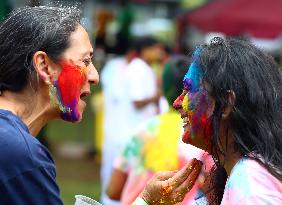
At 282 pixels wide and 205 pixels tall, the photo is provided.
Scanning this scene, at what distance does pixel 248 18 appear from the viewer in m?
9.28

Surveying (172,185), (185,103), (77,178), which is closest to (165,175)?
(172,185)

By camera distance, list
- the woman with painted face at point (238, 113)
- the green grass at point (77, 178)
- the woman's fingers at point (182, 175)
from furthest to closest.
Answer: the green grass at point (77, 178)
the woman's fingers at point (182, 175)
the woman with painted face at point (238, 113)

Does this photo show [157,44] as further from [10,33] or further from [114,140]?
[10,33]

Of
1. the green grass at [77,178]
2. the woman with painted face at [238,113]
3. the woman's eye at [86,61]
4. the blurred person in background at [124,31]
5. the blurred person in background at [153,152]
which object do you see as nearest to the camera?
the woman with painted face at [238,113]

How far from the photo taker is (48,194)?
8.77 feet

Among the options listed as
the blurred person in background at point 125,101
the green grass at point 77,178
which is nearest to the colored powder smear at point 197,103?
the blurred person in background at point 125,101

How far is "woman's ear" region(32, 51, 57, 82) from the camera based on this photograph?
2.95 metres

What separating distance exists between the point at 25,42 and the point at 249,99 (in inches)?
33.6

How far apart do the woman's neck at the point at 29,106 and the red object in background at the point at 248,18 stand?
6431 mm

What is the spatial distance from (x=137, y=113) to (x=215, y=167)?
5052mm

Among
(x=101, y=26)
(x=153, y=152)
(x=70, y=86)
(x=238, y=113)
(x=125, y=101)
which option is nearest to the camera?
(x=238, y=113)

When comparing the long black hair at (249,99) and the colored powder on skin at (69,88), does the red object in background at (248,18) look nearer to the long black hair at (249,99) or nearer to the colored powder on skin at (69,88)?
the colored powder on skin at (69,88)

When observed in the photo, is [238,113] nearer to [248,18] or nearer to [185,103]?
[185,103]

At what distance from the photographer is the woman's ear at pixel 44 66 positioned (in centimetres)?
295
